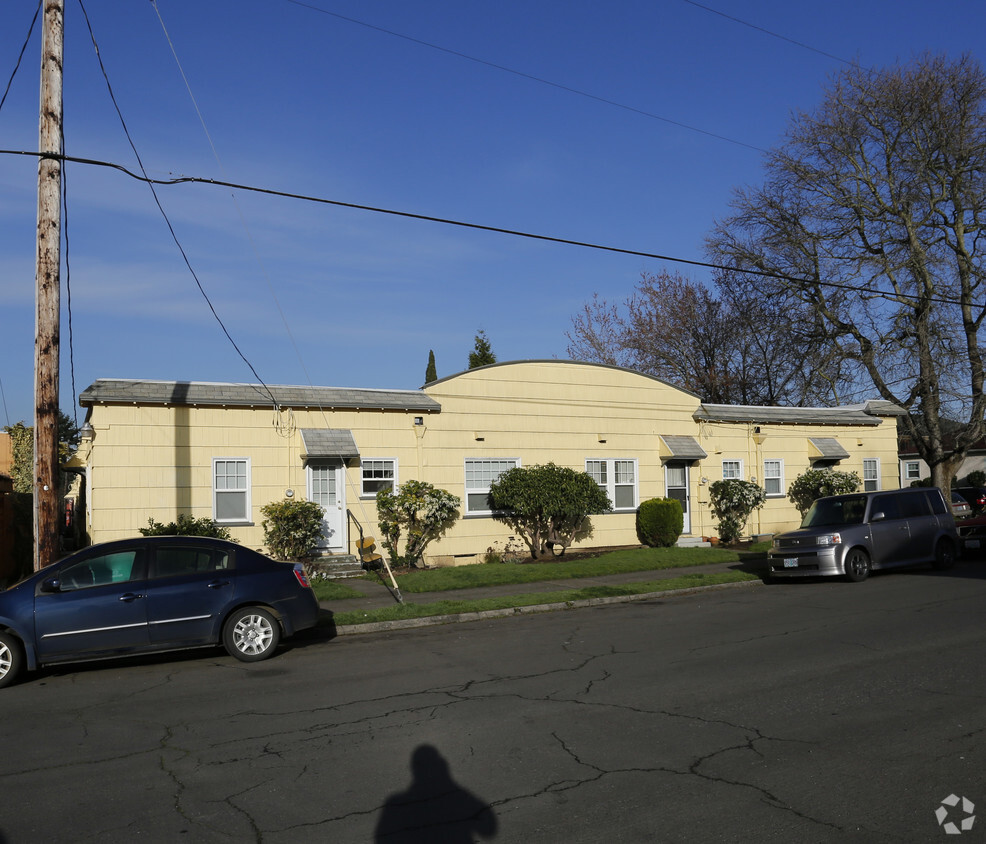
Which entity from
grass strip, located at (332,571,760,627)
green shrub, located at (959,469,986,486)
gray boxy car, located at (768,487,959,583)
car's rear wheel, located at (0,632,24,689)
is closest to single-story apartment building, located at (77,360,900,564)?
grass strip, located at (332,571,760,627)

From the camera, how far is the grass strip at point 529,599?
1278 cm

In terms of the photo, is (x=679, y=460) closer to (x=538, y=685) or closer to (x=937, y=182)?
(x=937, y=182)

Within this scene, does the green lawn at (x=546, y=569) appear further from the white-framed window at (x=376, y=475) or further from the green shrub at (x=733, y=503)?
the white-framed window at (x=376, y=475)

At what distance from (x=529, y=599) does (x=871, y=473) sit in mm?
17870

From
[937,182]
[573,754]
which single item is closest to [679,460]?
[937,182]

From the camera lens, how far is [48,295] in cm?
1121

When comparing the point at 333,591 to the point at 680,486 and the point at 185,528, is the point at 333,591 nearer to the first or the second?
the point at 185,528

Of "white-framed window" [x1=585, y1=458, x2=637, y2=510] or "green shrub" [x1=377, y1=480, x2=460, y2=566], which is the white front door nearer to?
"green shrub" [x1=377, y1=480, x2=460, y2=566]

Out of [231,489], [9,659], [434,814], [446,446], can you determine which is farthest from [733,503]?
[434,814]

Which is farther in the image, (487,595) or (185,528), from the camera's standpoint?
(185,528)

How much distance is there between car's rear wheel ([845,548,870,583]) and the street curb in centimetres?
228

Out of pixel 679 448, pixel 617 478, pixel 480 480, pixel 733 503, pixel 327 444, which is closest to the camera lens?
pixel 327 444

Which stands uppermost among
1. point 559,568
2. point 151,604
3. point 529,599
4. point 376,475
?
point 376,475

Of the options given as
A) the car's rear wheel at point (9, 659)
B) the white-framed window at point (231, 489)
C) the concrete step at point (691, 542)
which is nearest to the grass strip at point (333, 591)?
the white-framed window at point (231, 489)
